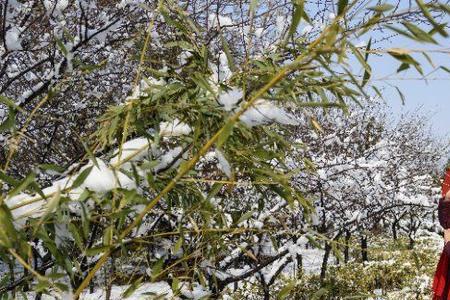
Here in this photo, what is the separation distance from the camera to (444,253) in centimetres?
332

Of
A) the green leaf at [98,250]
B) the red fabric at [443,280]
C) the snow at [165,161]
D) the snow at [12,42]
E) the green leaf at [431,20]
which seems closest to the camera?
the green leaf at [431,20]

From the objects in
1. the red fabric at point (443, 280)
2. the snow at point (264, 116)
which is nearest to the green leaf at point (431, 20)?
the snow at point (264, 116)

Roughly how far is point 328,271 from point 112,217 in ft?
31.1

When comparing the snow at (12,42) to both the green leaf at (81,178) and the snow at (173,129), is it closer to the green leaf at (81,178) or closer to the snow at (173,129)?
the snow at (173,129)

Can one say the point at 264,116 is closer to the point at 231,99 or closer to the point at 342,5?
the point at 231,99

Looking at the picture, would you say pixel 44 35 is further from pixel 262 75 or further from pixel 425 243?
Answer: pixel 425 243

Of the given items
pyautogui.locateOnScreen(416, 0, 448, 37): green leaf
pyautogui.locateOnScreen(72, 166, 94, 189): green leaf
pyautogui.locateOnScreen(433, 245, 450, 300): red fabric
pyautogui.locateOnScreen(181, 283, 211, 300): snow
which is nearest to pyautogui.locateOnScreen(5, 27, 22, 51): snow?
pyautogui.locateOnScreen(181, 283, 211, 300): snow

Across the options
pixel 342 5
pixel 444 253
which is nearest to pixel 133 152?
pixel 342 5

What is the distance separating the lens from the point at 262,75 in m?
1.40

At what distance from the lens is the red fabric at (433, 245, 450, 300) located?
327cm

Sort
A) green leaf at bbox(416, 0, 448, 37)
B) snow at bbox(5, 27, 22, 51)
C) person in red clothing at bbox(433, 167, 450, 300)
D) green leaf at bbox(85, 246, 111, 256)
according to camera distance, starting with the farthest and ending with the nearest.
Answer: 1. person in red clothing at bbox(433, 167, 450, 300)
2. snow at bbox(5, 27, 22, 51)
3. green leaf at bbox(85, 246, 111, 256)
4. green leaf at bbox(416, 0, 448, 37)

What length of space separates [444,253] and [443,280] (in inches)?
6.9

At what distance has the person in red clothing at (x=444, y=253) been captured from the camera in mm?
3170

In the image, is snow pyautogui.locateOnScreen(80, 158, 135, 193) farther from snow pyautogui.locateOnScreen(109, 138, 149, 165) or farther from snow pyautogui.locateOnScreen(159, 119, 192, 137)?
snow pyautogui.locateOnScreen(159, 119, 192, 137)
